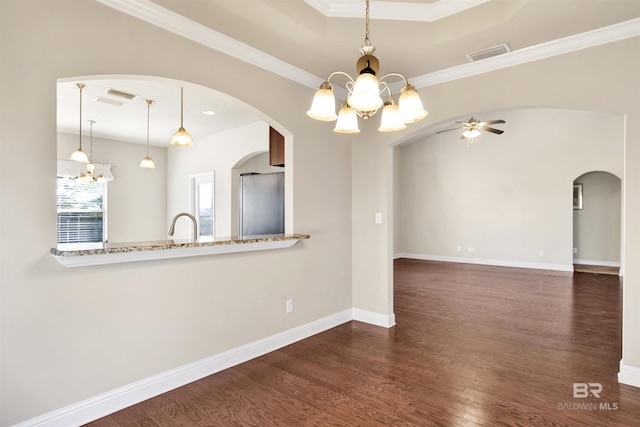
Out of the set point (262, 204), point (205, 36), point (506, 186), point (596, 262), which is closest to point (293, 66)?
point (205, 36)

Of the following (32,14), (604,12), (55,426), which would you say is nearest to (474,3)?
(604,12)

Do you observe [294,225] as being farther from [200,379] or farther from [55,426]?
[55,426]

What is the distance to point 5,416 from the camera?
180 cm

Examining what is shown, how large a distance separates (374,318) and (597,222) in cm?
716

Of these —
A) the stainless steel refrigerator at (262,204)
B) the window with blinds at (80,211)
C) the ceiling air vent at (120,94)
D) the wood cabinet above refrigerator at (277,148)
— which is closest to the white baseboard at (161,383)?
the stainless steel refrigerator at (262,204)

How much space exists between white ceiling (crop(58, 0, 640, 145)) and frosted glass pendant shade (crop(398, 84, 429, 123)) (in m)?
1.28

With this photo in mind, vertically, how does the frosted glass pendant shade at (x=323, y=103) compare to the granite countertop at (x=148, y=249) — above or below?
above

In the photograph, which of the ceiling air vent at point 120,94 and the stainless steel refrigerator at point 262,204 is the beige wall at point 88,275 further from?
the ceiling air vent at point 120,94

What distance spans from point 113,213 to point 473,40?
7.15 m

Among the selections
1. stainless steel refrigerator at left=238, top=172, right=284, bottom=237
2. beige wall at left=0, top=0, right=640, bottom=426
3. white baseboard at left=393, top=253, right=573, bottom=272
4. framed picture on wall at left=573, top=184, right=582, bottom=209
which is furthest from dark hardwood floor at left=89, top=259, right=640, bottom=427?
framed picture on wall at left=573, top=184, right=582, bottom=209

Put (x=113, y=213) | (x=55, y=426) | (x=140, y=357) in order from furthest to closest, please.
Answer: (x=113, y=213)
(x=140, y=357)
(x=55, y=426)

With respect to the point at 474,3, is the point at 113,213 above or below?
Result: below

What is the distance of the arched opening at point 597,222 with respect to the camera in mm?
7695

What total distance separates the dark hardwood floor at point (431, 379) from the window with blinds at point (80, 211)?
5.60 metres
